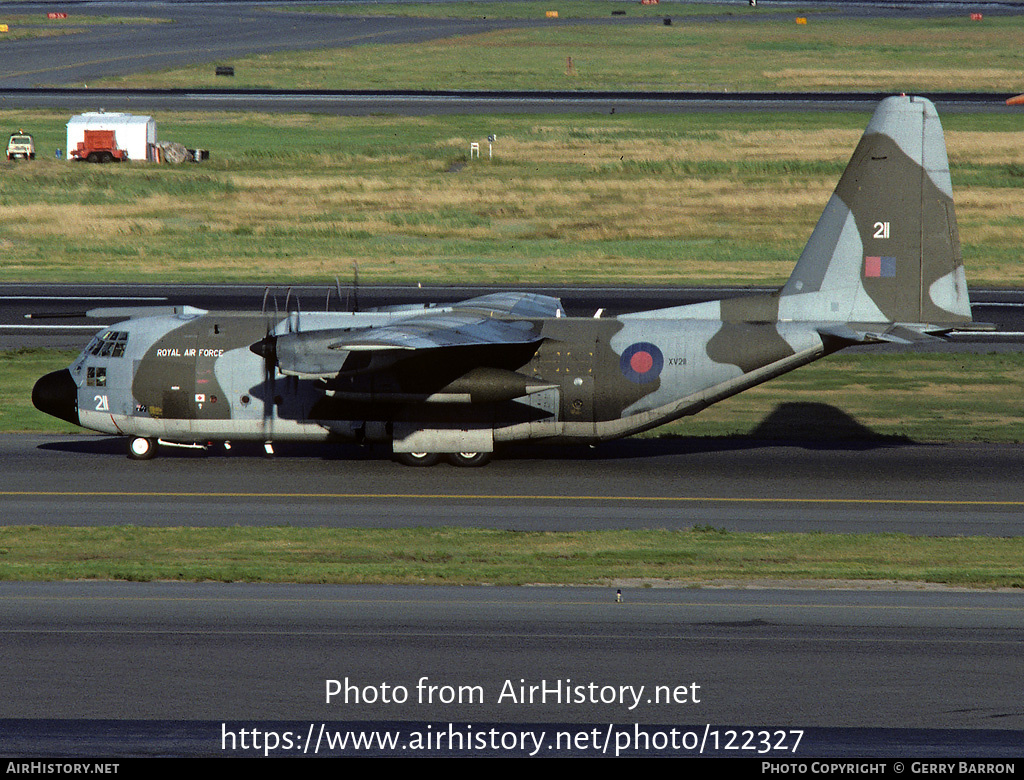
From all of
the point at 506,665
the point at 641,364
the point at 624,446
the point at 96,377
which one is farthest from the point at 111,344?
the point at 506,665

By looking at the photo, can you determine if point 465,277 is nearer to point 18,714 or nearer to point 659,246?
point 659,246

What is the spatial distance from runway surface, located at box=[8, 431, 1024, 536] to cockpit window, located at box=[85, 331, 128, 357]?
8.99 feet

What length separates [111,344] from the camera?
2991 centimetres

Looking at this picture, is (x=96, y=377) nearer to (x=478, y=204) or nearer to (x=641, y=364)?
(x=641, y=364)

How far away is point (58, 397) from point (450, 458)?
9878 millimetres

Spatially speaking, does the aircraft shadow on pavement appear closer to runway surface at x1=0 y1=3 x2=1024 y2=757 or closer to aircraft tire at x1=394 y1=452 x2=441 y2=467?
runway surface at x1=0 y1=3 x2=1024 y2=757

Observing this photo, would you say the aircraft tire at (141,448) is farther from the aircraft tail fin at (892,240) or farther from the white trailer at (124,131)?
the white trailer at (124,131)

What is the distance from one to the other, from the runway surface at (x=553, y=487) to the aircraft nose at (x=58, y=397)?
1269 millimetres

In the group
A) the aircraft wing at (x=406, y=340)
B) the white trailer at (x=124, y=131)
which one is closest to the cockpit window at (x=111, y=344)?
the aircraft wing at (x=406, y=340)

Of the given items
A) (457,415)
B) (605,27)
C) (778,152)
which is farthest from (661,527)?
(605,27)

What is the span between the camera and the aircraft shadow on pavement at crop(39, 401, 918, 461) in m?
31.0

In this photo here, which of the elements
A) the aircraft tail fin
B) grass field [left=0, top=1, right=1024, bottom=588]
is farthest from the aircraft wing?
the aircraft tail fin

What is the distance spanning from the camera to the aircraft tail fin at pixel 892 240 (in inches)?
1122

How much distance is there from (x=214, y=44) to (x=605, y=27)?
54.6m
